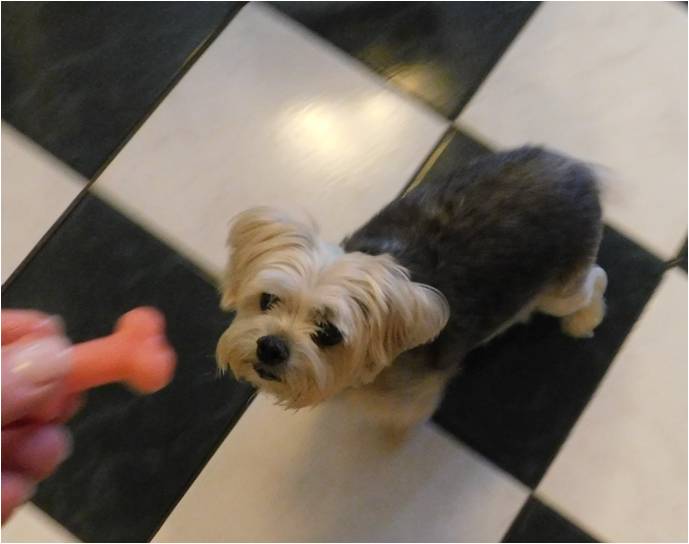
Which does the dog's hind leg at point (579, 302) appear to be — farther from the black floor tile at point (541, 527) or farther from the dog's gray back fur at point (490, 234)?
the black floor tile at point (541, 527)

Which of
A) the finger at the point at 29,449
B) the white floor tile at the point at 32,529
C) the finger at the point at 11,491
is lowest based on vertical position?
the white floor tile at the point at 32,529

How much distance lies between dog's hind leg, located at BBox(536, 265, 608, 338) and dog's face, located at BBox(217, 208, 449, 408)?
1.02 feet

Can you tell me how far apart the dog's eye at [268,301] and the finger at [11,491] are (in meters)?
0.35

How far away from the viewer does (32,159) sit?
4.80 ft

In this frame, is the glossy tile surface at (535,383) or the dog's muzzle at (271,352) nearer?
the dog's muzzle at (271,352)

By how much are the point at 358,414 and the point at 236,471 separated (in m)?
0.22

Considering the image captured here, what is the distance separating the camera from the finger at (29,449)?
700 millimetres

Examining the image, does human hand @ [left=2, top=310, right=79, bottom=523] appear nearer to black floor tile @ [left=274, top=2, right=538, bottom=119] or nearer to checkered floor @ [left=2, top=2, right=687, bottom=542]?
checkered floor @ [left=2, top=2, right=687, bottom=542]

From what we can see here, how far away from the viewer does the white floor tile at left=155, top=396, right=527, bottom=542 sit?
129 cm

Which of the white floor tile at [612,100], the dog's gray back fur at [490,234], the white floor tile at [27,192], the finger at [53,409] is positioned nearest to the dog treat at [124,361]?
the finger at [53,409]

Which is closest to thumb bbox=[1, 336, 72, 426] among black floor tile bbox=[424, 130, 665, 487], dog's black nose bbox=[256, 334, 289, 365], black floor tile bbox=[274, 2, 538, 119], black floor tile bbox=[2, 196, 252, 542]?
dog's black nose bbox=[256, 334, 289, 365]

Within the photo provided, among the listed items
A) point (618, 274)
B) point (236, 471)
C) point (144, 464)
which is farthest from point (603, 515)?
point (144, 464)

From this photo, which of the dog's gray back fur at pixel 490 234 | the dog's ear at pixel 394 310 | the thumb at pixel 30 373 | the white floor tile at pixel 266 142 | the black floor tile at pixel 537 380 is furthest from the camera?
the white floor tile at pixel 266 142

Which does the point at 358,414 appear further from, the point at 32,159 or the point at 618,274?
the point at 32,159
